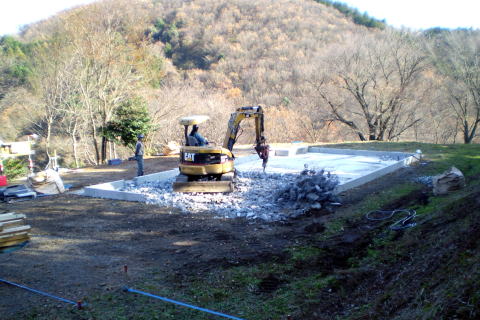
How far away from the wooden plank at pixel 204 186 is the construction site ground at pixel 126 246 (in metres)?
1.21

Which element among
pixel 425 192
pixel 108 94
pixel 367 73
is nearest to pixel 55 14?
pixel 108 94

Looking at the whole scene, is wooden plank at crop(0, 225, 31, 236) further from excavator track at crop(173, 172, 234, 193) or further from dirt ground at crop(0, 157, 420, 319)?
excavator track at crop(173, 172, 234, 193)

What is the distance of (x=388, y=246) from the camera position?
5.91 metres

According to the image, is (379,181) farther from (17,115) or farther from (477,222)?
(17,115)

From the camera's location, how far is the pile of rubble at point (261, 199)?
862 centimetres

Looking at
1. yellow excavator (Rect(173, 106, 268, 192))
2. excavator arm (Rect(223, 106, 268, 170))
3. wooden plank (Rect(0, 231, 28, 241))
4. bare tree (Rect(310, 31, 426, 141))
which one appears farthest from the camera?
bare tree (Rect(310, 31, 426, 141))

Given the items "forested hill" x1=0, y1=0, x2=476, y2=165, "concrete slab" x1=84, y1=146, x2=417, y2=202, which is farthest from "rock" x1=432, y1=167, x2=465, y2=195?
"forested hill" x1=0, y1=0, x2=476, y2=165

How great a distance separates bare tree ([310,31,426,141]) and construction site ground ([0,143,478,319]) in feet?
60.0

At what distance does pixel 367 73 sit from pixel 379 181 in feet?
55.4

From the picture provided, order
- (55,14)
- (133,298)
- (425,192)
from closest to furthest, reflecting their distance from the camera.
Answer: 1. (133,298)
2. (425,192)
3. (55,14)

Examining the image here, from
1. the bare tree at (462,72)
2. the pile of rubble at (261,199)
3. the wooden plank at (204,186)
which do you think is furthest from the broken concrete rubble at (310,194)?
the bare tree at (462,72)

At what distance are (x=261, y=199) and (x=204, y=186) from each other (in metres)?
1.70

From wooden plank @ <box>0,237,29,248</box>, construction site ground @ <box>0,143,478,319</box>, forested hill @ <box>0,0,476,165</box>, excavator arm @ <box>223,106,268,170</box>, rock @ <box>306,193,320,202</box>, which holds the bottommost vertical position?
construction site ground @ <box>0,143,478,319</box>

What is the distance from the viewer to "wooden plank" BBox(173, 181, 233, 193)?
1029 cm
